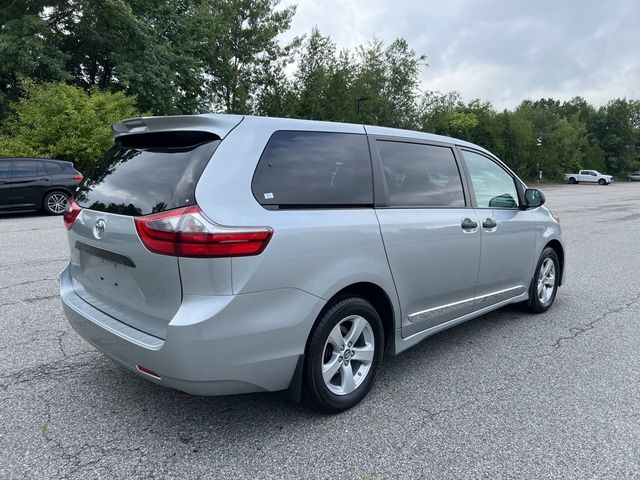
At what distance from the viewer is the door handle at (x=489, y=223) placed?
3872mm

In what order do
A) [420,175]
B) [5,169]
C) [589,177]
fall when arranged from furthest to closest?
[589,177] → [5,169] → [420,175]

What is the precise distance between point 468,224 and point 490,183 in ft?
2.54

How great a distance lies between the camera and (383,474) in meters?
2.34

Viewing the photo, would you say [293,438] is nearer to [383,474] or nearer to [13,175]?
[383,474]

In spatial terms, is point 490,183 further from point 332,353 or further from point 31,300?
point 31,300

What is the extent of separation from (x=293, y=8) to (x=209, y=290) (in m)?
36.6

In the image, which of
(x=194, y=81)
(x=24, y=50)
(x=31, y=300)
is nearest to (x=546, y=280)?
(x=31, y=300)

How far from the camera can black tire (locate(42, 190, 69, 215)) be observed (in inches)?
497

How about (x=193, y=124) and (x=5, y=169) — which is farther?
(x=5, y=169)

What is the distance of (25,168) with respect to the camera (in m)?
12.4

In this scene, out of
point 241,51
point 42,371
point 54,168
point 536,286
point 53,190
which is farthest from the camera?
point 241,51

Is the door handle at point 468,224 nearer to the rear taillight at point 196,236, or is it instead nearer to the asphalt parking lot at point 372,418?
the asphalt parking lot at point 372,418

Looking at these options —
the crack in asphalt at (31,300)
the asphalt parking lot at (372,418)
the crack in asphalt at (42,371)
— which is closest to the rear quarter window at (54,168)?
the crack in asphalt at (31,300)

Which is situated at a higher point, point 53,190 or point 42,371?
point 53,190
